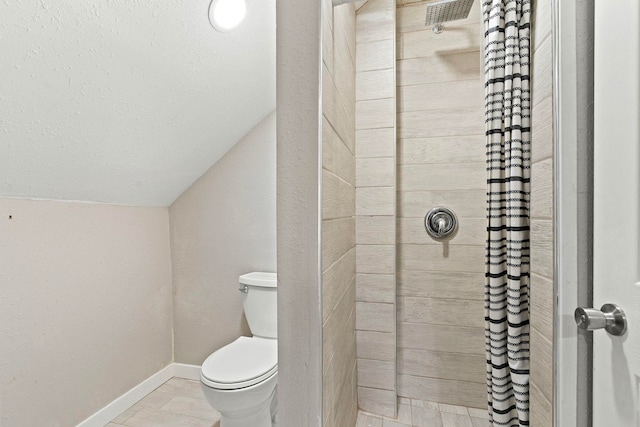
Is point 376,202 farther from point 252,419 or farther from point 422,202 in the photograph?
point 252,419

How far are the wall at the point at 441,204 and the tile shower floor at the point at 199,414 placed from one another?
0.21 feet

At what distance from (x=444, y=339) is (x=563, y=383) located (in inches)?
44.5

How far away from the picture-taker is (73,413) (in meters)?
1.76

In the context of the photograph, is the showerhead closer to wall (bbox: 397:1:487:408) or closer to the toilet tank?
wall (bbox: 397:1:487:408)

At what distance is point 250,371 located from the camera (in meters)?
1.62

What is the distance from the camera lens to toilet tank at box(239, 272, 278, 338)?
2.09 m

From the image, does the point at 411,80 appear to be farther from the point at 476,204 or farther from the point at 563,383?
the point at 563,383

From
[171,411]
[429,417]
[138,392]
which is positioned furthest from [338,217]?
[138,392]

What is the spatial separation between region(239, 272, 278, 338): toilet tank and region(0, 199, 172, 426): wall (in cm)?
70

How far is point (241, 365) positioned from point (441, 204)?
4.35 ft

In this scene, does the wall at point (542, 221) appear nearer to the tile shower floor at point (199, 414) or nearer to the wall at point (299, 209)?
the wall at point (299, 209)

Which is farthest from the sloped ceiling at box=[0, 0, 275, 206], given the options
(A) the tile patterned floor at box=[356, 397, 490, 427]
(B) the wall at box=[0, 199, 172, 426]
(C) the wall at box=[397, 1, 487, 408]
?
(A) the tile patterned floor at box=[356, 397, 490, 427]

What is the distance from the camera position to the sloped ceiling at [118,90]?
→ 1195 millimetres

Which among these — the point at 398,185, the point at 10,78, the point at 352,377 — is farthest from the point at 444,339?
the point at 10,78
